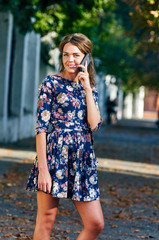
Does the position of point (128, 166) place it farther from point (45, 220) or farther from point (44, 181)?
point (44, 181)

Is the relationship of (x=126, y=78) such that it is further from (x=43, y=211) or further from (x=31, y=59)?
(x=43, y=211)

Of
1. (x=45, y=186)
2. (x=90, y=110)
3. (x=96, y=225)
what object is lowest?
(x=96, y=225)

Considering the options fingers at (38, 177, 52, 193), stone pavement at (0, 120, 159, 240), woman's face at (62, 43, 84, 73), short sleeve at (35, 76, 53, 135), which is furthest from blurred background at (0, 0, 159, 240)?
fingers at (38, 177, 52, 193)

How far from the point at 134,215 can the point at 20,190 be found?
197 centimetres

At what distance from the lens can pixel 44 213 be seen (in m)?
4.15

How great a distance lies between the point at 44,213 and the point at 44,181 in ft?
0.77

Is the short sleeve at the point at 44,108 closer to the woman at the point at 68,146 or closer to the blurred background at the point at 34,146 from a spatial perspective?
the woman at the point at 68,146

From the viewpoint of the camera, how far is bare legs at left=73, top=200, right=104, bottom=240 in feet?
13.3

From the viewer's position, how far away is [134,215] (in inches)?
304

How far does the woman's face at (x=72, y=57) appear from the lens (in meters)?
4.25

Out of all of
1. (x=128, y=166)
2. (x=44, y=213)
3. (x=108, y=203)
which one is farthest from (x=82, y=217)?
(x=128, y=166)

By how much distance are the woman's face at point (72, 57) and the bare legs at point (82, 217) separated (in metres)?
0.84

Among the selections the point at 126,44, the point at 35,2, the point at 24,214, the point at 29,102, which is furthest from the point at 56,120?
the point at 126,44

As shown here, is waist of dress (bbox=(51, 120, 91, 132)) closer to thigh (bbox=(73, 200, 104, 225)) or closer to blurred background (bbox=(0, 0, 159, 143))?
thigh (bbox=(73, 200, 104, 225))
